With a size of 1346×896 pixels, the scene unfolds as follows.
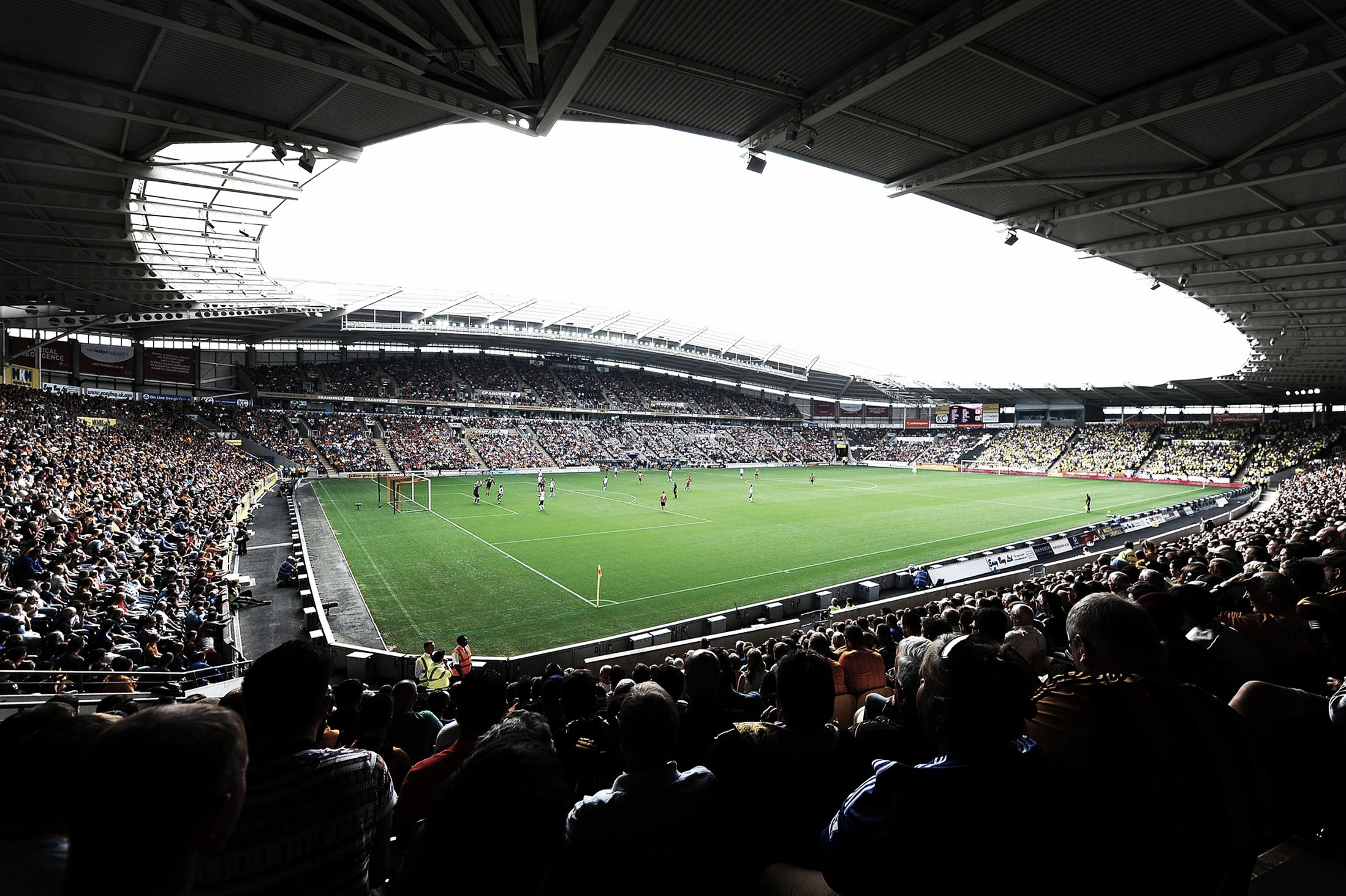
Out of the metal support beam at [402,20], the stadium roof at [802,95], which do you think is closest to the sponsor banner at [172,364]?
the stadium roof at [802,95]

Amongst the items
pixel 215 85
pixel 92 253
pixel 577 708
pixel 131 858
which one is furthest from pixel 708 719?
pixel 92 253

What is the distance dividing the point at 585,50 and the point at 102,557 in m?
16.1

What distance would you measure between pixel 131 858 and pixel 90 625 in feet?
44.7

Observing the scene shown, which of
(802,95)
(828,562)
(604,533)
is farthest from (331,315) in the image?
(802,95)

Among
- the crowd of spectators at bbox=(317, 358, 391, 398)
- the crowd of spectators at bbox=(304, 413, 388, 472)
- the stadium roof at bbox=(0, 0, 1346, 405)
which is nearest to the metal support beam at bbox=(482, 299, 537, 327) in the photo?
the crowd of spectators at bbox=(304, 413, 388, 472)

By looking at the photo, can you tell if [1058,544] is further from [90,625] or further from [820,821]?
[90,625]

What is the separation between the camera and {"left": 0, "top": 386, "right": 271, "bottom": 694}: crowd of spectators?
374 inches

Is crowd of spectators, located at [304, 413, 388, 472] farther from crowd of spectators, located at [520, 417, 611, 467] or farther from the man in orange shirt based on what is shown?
the man in orange shirt

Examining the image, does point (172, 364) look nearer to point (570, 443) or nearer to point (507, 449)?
point (507, 449)

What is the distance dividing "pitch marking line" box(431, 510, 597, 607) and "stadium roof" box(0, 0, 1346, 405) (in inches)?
497

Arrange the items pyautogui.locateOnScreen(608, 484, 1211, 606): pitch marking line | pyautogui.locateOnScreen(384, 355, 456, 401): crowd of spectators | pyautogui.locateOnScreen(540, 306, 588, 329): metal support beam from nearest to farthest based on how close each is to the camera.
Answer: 1. pyautogui.locateOnScreen(608, 484, 1211, 606): pitch marking line
2. pyautogui.locateOnScreen(540, 306, 588, 329): metal support beam
3. pyautogui.locateOnScreen(384, 355, 456, 401): crowd of spectators

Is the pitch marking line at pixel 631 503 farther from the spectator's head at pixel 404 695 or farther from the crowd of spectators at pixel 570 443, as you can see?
the spectator's head at pixel 404 695

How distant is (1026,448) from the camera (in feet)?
232

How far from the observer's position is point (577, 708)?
449cm
